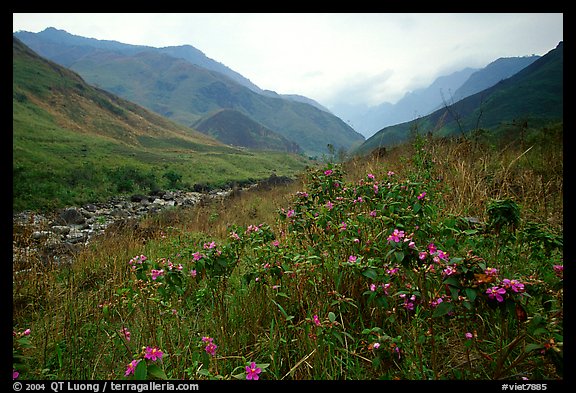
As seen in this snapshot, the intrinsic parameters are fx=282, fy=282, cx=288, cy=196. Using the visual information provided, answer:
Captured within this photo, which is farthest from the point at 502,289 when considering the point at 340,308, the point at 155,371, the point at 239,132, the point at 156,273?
the point at 239,132

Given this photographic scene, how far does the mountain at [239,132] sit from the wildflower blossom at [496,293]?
11586cm

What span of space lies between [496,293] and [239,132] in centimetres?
12597

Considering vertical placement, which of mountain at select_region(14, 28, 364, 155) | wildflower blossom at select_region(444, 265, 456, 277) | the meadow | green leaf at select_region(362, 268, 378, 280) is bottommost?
the meadow

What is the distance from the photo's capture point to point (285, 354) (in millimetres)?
1849

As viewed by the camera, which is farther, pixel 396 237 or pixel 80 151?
pixel 80 151

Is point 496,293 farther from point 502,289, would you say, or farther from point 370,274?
point 370,274

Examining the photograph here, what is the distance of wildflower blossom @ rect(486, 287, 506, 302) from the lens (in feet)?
4.03

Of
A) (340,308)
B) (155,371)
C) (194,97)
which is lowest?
(340,308)

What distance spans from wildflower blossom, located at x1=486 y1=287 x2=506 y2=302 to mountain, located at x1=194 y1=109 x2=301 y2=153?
4561 inches

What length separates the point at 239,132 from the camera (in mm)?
122062

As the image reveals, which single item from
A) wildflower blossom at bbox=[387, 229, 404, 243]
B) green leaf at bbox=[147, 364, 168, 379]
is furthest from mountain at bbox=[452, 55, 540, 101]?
green leaf at bbox=[147, 364, 168, 379]

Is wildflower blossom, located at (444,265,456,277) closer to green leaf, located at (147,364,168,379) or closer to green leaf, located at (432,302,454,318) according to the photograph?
green leaf, located at (432,302,454,318)

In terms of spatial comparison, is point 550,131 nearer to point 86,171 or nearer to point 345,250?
point 345,250
